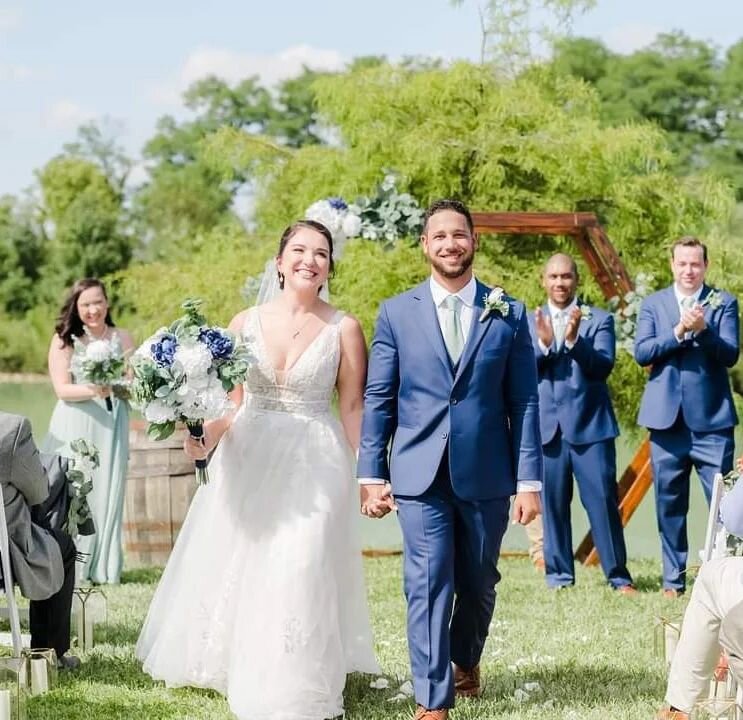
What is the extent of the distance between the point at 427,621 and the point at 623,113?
121ft

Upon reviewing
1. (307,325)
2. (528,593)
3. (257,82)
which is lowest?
(528,593)

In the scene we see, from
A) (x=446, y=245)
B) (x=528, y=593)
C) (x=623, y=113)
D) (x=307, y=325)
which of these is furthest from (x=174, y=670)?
(x=623, y=113)

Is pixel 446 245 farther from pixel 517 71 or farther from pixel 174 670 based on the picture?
pixel 517 71

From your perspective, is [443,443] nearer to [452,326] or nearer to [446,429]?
[446,429]

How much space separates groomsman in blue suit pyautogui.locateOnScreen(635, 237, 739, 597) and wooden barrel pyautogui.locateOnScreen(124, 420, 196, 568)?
11.3ft

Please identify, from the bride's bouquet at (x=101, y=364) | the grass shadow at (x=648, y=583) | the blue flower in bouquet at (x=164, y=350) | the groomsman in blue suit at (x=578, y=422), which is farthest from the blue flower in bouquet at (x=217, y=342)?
the grass shadow at (x=648, y=583)

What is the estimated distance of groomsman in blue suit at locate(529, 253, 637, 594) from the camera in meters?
Result: 9.02

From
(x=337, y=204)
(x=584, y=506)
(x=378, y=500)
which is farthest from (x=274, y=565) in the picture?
(x=337, y=204)

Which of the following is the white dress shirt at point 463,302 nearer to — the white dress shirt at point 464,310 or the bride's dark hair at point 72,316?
the white dress shirt at point 464,310

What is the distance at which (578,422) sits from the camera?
29.8 feet

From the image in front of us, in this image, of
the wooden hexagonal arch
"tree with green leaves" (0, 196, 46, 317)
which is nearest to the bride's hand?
the wooden hexagonal arch

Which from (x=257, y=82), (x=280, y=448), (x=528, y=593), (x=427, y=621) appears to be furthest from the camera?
(x=257, y=82)

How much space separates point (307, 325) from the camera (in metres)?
5.96

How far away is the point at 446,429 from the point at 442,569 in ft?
1.79
